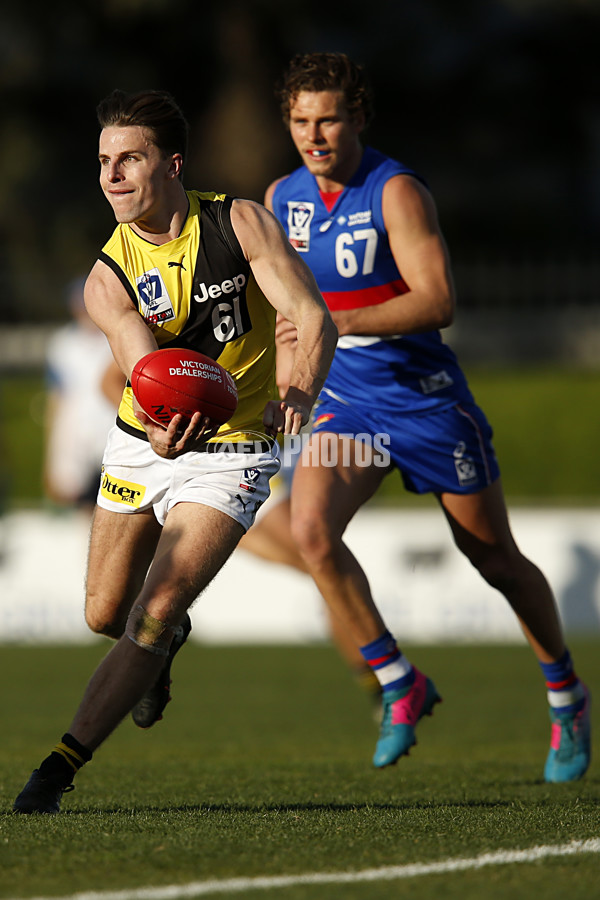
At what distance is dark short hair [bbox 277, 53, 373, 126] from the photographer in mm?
6018

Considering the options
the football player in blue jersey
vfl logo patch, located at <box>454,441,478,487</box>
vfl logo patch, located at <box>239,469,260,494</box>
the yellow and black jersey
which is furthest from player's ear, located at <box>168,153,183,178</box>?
vfl logo patch, located at <box>454,441,478,487</box>

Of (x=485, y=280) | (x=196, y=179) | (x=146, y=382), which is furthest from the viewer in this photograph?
(x=196, y=179)

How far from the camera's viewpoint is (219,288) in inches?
196

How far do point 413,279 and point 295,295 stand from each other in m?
1.19

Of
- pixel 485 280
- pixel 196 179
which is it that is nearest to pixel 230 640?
pixel 485 280

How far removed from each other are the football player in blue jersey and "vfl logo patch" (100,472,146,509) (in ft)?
3.28

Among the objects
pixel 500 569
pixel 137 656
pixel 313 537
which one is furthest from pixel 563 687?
pixel 137 656

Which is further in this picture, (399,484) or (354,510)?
(399,484)

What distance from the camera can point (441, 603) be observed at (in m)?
12.0

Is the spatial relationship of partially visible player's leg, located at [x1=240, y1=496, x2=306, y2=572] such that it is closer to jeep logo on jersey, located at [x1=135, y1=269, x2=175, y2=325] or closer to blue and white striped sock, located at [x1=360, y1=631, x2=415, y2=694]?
blue and white striped sock, located at [x1=360, y1=631, x2=415, y2=694]

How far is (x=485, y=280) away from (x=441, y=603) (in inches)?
418

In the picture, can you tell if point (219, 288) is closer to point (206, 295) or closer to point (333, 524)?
point (206, 295)

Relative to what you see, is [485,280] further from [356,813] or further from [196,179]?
[356,813]

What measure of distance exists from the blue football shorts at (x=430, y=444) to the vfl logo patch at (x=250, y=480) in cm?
122
